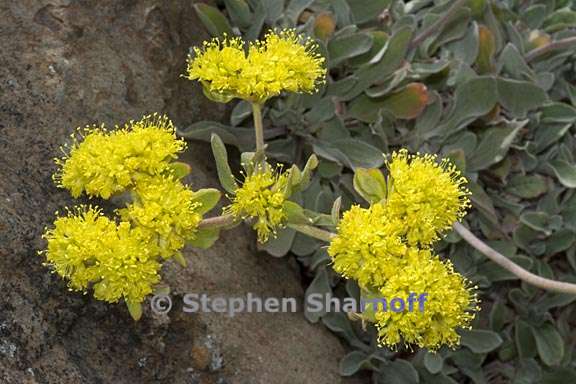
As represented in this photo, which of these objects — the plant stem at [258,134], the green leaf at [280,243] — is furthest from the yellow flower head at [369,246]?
the green leaf at [280,243]

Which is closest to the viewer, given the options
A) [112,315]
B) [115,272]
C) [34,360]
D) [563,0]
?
[115,272]

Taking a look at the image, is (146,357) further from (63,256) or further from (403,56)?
(403,56)

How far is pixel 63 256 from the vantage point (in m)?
1.92

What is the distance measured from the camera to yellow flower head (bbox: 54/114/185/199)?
1.97 metres

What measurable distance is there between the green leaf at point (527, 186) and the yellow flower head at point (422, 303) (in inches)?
38.9

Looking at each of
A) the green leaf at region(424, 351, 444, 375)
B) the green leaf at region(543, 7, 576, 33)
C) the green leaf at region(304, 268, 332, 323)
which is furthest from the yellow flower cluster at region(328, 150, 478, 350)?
the green leaf at region(543, 7, 576, 33)

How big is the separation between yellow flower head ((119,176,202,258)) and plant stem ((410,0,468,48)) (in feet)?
4.23

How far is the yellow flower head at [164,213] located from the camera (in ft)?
6.36

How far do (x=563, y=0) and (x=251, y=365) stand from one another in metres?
2.01

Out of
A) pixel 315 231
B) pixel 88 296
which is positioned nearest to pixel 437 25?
pixel 315 231

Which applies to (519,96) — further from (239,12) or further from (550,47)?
(239,12)

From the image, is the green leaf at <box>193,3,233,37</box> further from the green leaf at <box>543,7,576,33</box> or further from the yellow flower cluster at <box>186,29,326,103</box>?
the green leaf at <box>543,7,576,33</box>

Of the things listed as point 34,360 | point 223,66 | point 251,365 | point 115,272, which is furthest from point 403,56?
point 34,360

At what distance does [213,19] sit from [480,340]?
1.42 metres
